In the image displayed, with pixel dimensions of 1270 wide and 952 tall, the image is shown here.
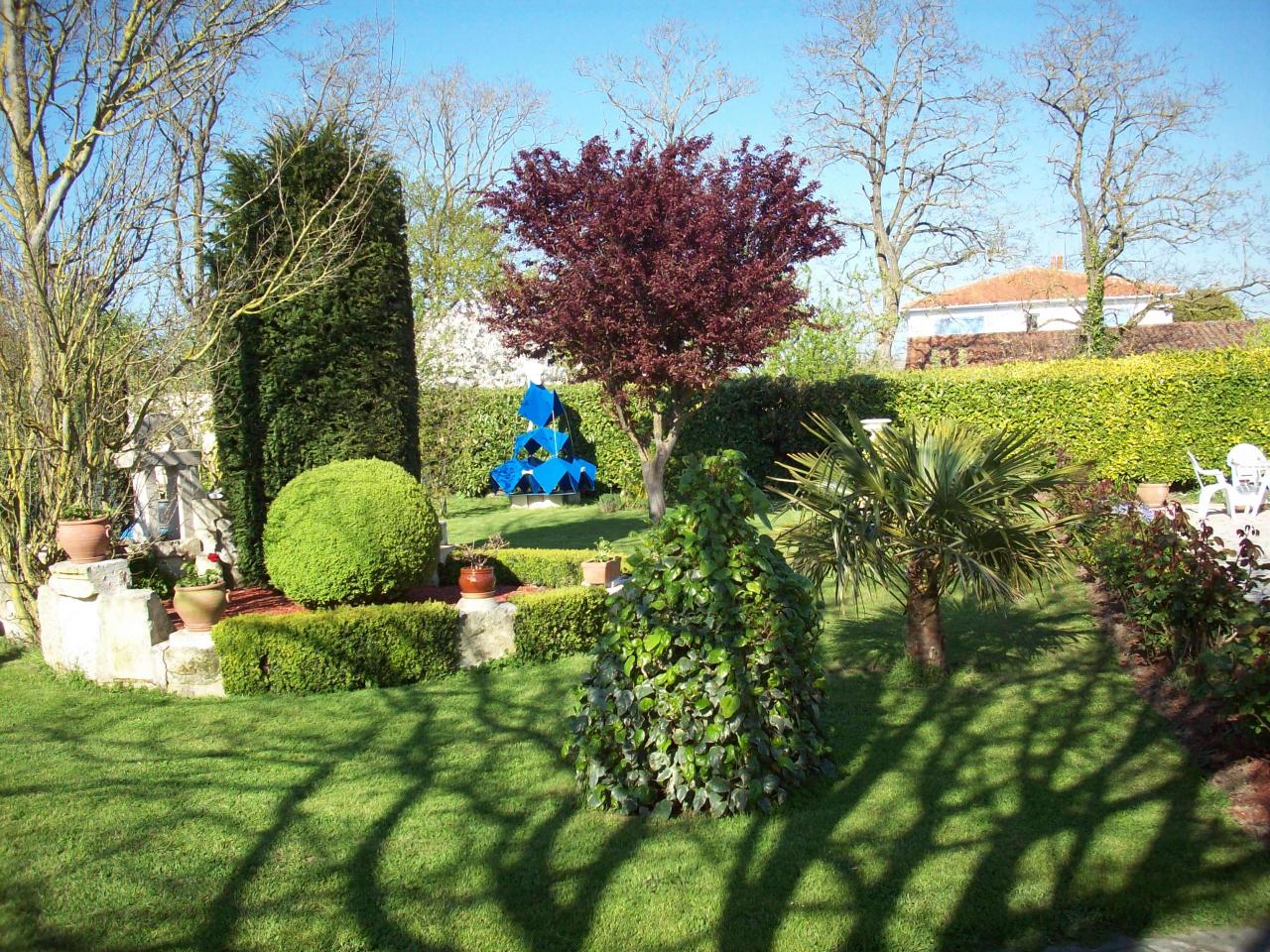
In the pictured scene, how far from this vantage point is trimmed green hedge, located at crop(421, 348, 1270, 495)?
48.2 ft

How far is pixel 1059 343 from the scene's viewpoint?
90.9 ft

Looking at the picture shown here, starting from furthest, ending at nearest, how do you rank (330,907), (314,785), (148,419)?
1. (148,419)
2. (314,785)
3. (330,907)

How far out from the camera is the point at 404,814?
4418 mm

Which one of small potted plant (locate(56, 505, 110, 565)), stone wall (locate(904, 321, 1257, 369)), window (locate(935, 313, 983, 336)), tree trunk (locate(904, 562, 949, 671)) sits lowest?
tree trunk (locate(904, 562, 949, 671))

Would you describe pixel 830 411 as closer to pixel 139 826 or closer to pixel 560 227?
pixel 560 227

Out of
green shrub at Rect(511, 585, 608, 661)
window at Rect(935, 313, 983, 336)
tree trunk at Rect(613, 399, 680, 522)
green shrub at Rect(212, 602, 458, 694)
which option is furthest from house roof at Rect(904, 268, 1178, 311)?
green shrub at Rect(212, 602, 458, 694)

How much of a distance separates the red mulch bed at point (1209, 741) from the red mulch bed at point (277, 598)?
472cm

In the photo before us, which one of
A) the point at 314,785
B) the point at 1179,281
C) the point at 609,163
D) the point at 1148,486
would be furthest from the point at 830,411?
the point at 1179,281

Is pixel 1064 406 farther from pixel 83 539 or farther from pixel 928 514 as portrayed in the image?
pixel 83 539

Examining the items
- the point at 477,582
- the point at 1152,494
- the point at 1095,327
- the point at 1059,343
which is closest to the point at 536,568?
the point at 477,582

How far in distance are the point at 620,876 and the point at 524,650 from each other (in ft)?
11.7

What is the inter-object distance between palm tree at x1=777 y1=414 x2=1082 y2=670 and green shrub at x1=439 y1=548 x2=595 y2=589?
330cm

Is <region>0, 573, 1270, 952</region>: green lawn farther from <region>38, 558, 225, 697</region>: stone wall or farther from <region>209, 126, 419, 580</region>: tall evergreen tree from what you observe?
<region>209, 126, 419, 580</region>: tall evergreen tree

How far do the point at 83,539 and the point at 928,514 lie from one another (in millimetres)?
6035
